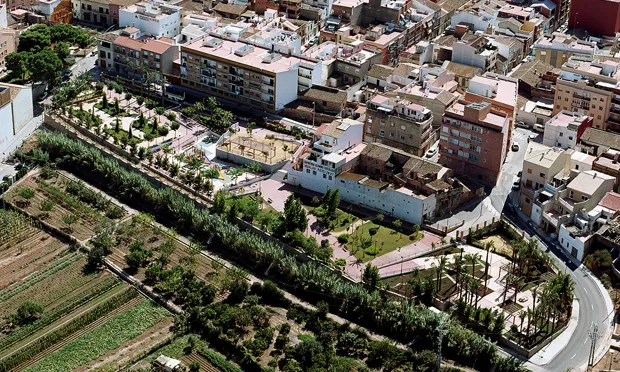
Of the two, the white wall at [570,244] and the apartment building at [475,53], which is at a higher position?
the apartment building at [475,53]

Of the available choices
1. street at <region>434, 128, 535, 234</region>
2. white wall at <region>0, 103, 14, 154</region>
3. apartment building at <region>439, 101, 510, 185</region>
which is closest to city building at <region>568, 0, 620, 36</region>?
street at <region>434, 128, 535, 234</region>

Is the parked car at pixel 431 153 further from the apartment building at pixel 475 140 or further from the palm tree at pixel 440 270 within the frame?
the palm tree at pixel 440 270

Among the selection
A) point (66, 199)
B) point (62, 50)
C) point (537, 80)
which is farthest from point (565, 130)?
point (62, 50)

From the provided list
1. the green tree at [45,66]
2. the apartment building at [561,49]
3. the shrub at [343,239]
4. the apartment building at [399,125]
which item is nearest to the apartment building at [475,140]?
the apartment building at [399,125]

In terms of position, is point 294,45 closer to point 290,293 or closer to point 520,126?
point 520,126

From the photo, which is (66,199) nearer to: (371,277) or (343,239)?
(343,239)

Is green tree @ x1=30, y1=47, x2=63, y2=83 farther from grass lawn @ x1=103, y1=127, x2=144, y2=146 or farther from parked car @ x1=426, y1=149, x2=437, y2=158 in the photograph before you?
parked car @ x1=426, y1=149, x2=437, y2=158
